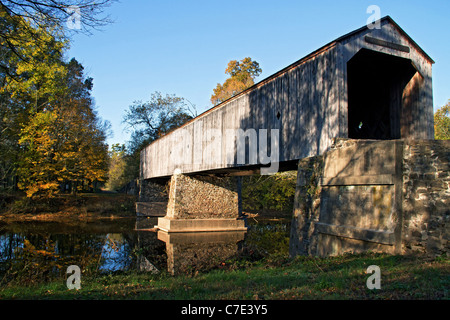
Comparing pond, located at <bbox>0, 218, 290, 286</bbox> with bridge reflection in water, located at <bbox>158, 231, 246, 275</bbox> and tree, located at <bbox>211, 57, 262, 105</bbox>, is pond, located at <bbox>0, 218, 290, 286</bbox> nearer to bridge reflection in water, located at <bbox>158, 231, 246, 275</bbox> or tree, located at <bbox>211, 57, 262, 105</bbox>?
bridge reflection in water, located at <bbox>158, 231, 246, 275</bbox>

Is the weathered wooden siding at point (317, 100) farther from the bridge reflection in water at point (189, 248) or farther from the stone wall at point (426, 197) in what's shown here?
the bridge reflection in water at point (189, 248)

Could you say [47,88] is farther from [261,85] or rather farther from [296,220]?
[296,220]

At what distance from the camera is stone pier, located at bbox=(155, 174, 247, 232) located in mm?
17594

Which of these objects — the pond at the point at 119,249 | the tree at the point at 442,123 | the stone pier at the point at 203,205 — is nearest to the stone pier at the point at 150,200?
the pond at the point at 119,249

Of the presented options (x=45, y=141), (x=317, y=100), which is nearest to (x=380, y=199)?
(x=317, y=100)

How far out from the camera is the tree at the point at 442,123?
3055cm

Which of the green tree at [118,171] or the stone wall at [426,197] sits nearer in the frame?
the stone wall at [426,197]

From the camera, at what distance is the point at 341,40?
803 cm

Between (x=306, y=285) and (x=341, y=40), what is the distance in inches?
234

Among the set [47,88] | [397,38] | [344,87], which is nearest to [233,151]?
[344,87]

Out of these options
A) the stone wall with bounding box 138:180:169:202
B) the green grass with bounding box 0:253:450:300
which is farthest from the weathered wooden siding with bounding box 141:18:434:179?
the stone wall with bounding box 138:180:169:202

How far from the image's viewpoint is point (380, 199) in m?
6.49

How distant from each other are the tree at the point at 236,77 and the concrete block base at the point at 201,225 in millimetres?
16570

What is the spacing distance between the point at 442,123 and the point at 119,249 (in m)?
31.7
